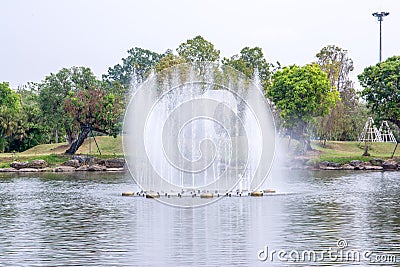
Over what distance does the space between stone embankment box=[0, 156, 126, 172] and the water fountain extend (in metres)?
8.85

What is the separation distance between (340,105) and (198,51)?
682 inches

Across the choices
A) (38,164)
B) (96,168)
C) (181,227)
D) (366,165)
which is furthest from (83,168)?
(181,227)

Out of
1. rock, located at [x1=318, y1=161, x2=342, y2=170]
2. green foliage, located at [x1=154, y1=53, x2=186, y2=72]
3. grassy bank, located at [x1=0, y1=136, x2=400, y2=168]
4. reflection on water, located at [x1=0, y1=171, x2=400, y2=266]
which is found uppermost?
green foliage, located at [x1=154, y1=53, x2=186, y2=72]

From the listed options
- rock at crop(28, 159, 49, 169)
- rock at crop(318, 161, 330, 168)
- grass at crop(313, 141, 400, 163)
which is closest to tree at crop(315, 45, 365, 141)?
grass at crop(313, 141, 400, 163)

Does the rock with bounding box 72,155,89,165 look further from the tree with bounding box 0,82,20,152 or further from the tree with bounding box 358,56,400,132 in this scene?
the tree with bounding box 358,56,400,132

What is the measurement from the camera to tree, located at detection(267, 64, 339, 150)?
70875 mm

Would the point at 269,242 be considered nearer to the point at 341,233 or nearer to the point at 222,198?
the point at 341,233

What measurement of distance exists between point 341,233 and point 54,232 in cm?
949

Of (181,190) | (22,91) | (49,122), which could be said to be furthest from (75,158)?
(22,91)

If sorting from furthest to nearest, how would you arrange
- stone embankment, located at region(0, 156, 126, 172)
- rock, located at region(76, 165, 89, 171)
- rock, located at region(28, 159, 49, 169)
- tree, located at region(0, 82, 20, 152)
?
1. tree, located at region(0, 82, 20, 152)
2. rock, located at region(76, 165, 89, 171)
3. rock, located at region(28, 159, 49, 169)
4. stone embankment, located at region(0, 156, 126, 172)

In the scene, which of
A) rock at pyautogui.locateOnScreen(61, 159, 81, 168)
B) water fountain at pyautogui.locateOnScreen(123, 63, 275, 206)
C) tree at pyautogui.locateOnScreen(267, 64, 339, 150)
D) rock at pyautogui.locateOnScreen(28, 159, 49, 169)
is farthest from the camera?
tree at pyautogui.locateOnScreen(267, 64, 339, 150)

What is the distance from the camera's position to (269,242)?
2166 centimetres

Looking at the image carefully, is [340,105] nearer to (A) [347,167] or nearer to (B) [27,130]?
(A) [347,167]

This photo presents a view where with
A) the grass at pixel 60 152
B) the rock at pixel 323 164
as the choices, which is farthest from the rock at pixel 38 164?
the rock at pixel 323 164
